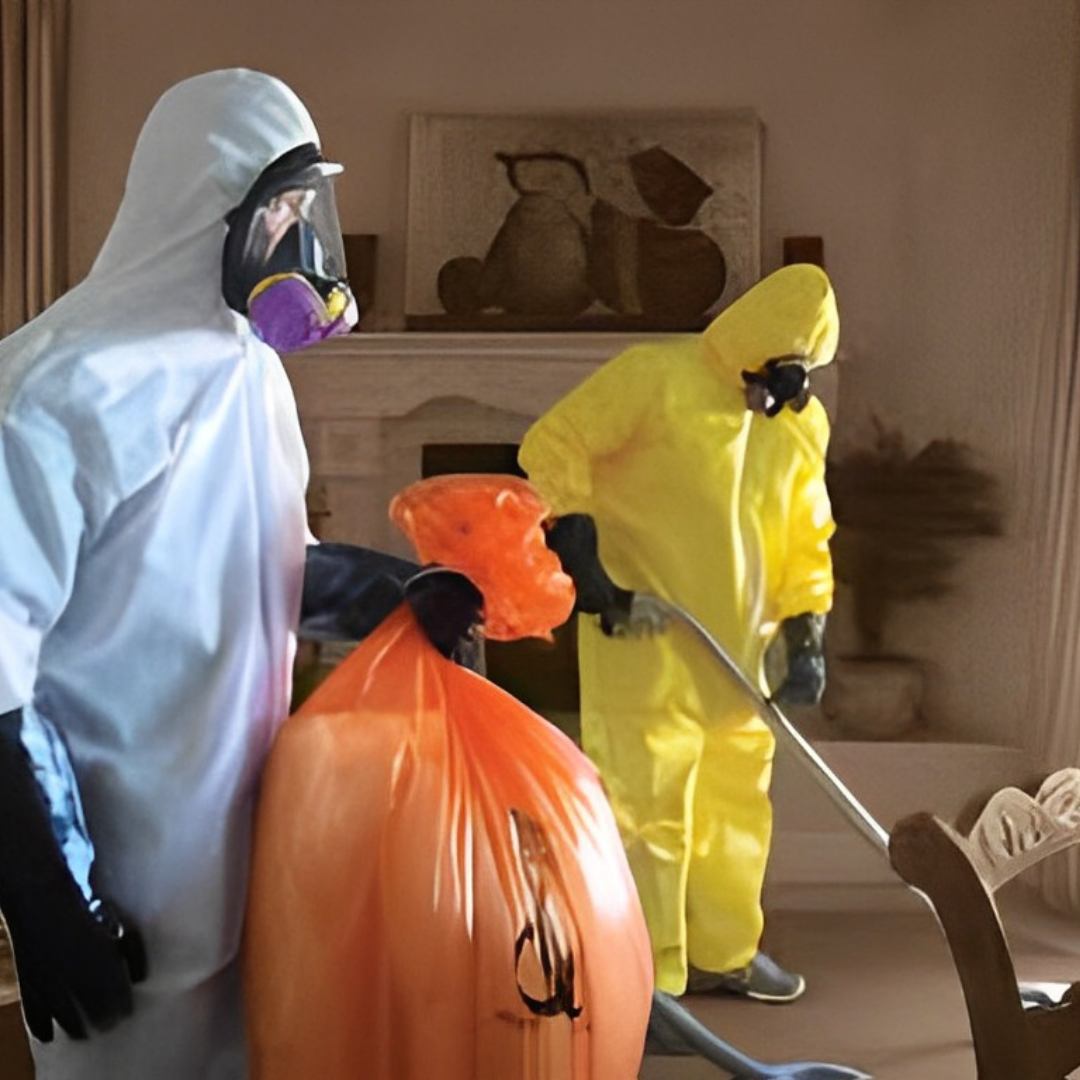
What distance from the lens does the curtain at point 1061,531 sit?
2.77 metres

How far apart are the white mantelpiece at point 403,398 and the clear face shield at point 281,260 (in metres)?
1.93

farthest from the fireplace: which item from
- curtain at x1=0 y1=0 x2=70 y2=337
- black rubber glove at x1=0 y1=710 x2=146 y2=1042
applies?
black rubber glove at x1=0 y1=710 x2=146 y2=1042

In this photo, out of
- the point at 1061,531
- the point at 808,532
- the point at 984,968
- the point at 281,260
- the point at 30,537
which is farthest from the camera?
the point at 1061,531

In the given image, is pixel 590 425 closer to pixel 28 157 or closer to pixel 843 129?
pixel 843 129

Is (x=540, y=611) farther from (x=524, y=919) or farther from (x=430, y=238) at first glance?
(x=430, y=238)

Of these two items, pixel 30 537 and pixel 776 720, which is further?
pixel 776 720

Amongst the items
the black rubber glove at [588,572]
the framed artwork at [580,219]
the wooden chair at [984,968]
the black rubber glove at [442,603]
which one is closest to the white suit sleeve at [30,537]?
the black rubber glove at [442,603]

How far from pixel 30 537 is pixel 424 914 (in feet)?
1.12

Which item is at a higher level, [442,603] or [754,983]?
[442,603]

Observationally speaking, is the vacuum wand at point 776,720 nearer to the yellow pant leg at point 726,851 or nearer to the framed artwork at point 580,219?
the yellow pant leg at point 726,851

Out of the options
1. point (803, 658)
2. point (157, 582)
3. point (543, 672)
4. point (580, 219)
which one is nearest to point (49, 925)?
point (157, 582)

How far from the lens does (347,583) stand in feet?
3.50

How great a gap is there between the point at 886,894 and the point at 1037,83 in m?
1.74

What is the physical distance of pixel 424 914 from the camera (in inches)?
34.7
